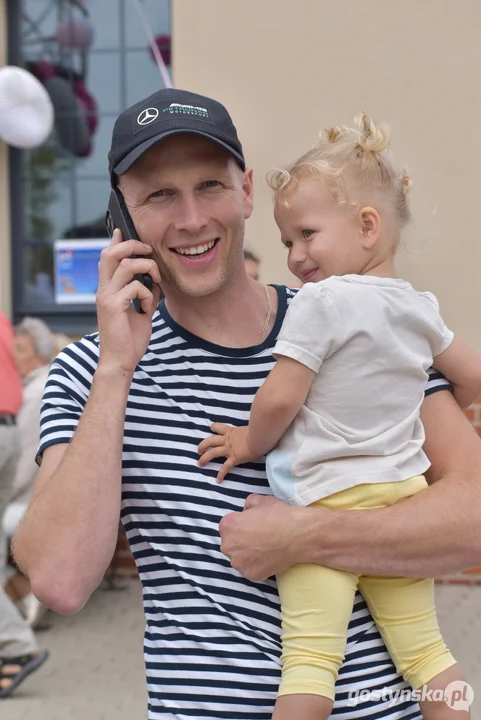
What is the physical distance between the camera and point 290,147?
634 cm

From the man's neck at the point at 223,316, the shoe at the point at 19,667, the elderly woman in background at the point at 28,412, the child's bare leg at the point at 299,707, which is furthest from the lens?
the elderly woman in background at the point at 28,412

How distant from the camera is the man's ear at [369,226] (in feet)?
6.80

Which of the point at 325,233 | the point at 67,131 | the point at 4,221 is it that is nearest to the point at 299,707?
the point at 325,233

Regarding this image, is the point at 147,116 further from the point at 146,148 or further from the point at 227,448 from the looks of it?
the point at 227,448

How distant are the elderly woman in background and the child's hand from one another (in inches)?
164

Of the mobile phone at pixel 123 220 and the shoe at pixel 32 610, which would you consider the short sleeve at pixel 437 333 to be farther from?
the shoe at pixel 32 610

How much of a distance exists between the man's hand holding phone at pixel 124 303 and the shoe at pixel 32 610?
14.7ft

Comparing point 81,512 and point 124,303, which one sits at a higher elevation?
point 124,303

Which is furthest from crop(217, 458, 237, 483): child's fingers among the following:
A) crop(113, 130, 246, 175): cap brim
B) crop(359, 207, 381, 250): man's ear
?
crop(113, 130, 246, 175): cap brim

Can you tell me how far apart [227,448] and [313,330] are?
11.8 inches

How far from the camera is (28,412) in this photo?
596 centimetres

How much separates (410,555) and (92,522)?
644 mm

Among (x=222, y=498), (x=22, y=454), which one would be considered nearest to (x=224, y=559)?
(x=222, y=498)

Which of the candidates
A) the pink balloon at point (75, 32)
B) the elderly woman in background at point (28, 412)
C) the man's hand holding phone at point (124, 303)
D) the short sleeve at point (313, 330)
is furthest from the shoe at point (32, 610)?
the short sleeve at point (313, 330)
